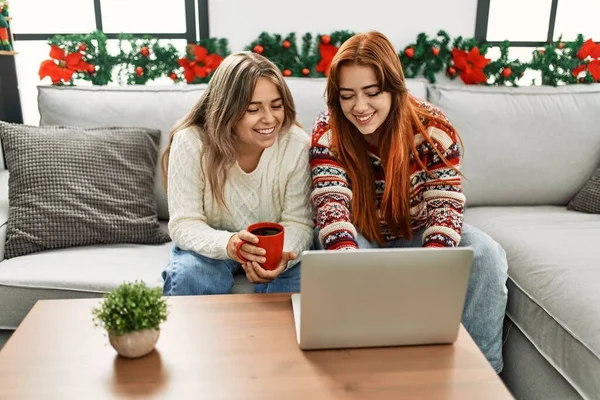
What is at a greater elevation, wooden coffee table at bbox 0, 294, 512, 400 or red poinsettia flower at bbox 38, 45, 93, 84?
red poinsettia flower at bbox 38, 45, 93, 84

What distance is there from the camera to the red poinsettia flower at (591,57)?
7.10ft

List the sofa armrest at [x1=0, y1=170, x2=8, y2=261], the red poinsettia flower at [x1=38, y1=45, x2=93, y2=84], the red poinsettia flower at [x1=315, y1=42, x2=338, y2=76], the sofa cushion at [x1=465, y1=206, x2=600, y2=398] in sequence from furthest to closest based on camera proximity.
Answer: the red poinsettia flower at [x1=315, y1=42, x2=338, y2=76] → the red poinsettia flower at [x1=38, y1=45, x2=93, y2=84] → the sofa armrest at [x1=0, y1=170, x2=8, y2=261] → the sofa cushion at [x1=465, y1=206, x2=600, y2=398]

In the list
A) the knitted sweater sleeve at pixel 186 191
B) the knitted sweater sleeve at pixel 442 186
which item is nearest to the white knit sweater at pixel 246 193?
→ the knitted sweater sleeve at pixel 186 191

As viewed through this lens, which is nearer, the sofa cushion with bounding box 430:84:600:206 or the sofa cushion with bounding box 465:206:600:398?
the sofa cushion with bounding box 465:206:600:398

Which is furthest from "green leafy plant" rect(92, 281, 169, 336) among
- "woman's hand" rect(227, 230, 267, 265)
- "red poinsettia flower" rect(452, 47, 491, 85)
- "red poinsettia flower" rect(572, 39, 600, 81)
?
"red poinsettia flower" rect(572, 39, 600, 81)

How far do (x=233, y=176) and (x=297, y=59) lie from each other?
0.91 m

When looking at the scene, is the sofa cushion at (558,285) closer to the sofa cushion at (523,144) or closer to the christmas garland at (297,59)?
the sofa cushion at (523,144)

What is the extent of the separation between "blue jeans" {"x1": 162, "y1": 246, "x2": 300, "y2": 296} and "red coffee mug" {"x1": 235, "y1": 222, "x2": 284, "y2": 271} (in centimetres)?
29

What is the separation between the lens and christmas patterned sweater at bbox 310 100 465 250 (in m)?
1.40

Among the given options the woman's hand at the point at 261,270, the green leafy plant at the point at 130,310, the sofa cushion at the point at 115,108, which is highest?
the sofa cushion at the point at 115,108

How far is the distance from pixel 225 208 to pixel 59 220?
0.54 metres

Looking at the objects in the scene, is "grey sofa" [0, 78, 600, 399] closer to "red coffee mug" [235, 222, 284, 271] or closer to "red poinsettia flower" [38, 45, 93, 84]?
"red poinsettia flower" [38, 45, 93, 84]

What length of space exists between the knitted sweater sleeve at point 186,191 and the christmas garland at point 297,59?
0.75 m

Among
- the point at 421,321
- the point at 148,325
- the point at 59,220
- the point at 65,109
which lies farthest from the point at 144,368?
the point at 65,109
